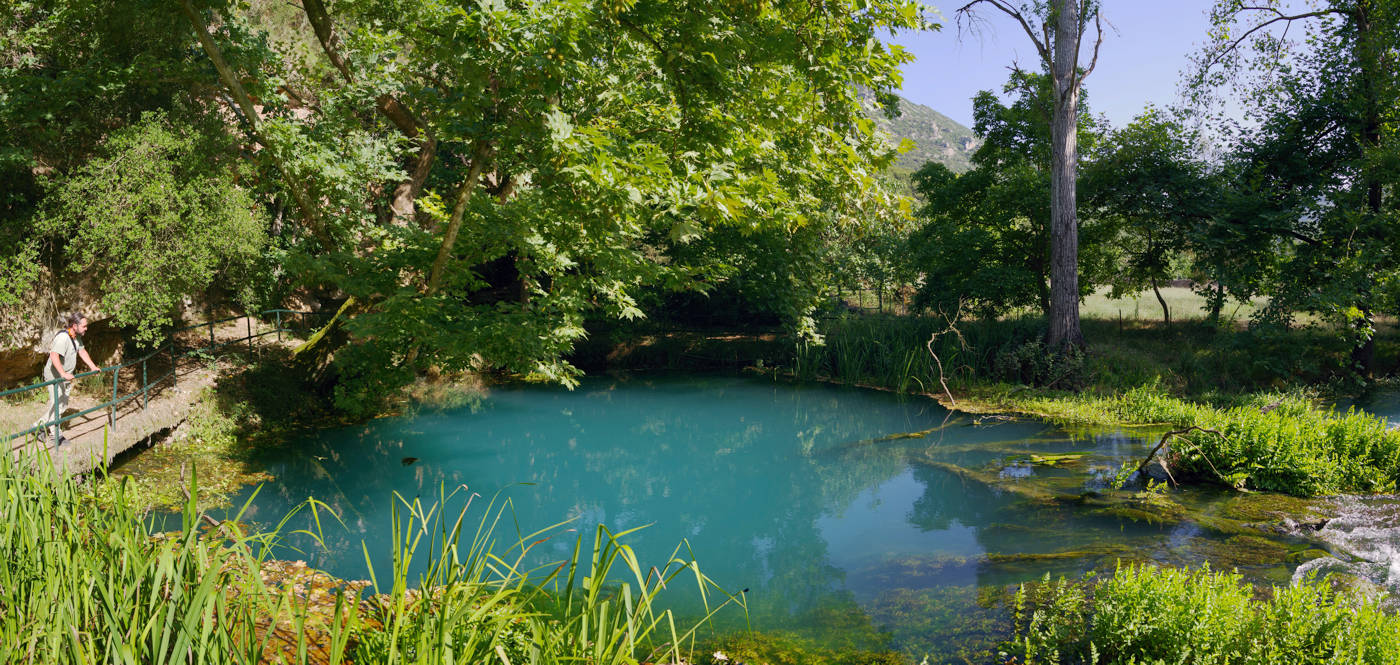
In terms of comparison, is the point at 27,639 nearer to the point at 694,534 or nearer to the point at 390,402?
the point at 694,534

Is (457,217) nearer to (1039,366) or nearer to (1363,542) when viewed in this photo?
(1363,542)

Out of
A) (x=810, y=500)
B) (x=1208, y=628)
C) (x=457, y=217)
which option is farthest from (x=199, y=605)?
(x=457, y=217)

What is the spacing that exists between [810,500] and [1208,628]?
5237 mm

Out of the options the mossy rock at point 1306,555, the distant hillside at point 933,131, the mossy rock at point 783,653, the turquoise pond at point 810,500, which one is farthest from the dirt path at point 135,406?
the distant hillside at point 933,131

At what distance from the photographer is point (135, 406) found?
10.3 m

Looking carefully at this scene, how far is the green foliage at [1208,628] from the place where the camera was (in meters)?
3.62

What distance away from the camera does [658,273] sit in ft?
37.6

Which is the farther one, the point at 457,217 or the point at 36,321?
the point at 36,321

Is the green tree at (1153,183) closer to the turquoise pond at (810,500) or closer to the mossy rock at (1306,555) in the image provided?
the turquoise pond at (810,500)

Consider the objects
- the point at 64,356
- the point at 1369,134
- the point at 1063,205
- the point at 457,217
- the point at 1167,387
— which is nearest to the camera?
the point at 64,356

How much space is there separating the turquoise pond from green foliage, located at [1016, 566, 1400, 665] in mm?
617

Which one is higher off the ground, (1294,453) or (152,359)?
(152,359)

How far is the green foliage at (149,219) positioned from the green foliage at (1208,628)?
11.2 metres

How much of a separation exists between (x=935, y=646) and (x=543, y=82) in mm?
5375
